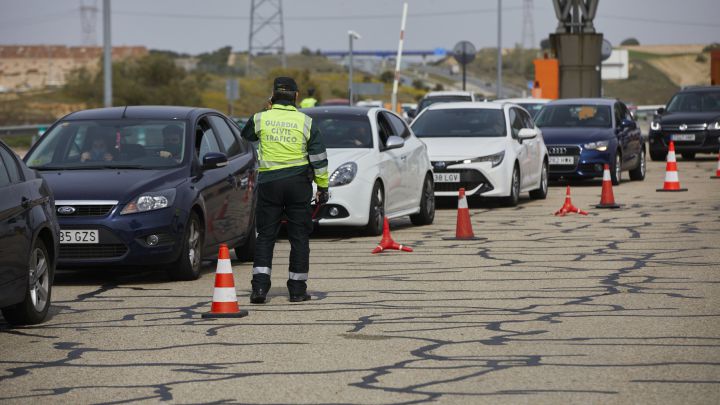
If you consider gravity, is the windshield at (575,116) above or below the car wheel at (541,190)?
above

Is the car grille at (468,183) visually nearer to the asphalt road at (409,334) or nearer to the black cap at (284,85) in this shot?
the asphalt road at (409,334)

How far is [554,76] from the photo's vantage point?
1834 inches

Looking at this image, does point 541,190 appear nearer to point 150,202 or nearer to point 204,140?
point 204,140

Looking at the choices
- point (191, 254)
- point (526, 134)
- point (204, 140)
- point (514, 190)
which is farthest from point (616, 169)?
point (191, 254)

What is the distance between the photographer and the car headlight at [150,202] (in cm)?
1267

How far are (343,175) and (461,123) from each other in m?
6.50

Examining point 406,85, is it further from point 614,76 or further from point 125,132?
point 125,132

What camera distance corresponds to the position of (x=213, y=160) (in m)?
13.4

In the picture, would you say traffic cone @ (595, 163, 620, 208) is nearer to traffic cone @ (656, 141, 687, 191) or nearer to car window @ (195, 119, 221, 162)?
traffic cone @ (656, 141, 687, 191)

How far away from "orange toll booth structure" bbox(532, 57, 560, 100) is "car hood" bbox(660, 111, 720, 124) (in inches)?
419

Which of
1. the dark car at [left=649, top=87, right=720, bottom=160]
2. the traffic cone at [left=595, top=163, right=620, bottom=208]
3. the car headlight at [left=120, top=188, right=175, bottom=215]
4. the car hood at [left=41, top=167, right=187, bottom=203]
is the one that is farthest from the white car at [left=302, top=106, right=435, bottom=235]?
the dark car at [left=649, top=87, right=720, bottom=160]

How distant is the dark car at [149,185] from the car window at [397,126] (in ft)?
12.8

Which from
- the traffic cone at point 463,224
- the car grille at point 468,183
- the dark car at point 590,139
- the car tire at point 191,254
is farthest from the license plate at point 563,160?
the car tire at point 191,254

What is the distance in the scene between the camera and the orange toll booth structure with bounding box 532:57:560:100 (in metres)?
46.3
